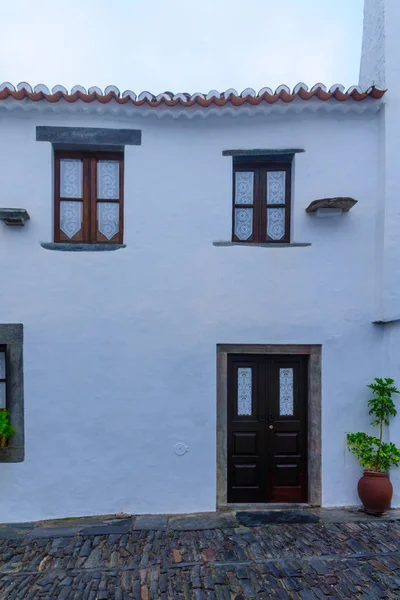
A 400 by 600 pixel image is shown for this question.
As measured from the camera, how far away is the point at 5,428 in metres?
4.63

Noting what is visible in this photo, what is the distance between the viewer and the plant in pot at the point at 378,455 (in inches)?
184

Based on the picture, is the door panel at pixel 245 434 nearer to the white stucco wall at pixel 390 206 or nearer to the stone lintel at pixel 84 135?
the white stucco wall at pixel 390 206

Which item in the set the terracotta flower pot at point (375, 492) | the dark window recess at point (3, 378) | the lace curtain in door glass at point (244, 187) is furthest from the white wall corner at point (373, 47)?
the dark window recess at point (3, 378)

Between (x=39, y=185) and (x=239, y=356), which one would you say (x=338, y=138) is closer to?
(x=239, y=356)

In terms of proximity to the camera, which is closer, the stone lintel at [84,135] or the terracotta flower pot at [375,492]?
the terracotta flower pot at [375,492]

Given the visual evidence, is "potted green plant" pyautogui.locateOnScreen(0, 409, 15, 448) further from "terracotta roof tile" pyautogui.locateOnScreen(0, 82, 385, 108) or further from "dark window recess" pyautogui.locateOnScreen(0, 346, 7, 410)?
"terracotta roof tile" pyautogui.locateOnScreen(0, 82, 385, 108)

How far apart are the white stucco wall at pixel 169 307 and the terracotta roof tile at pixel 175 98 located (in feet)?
0.93

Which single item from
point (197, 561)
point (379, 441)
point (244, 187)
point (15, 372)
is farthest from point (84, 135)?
point (379, 441)

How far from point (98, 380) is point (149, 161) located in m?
2.90

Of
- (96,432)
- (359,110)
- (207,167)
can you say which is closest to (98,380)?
(96,432)

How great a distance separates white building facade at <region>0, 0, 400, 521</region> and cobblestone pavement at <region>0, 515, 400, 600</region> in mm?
517

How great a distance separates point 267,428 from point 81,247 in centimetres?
341

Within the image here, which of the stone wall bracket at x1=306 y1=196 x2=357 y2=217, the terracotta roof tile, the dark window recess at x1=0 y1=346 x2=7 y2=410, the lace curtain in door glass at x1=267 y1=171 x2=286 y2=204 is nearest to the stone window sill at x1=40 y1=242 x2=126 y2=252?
the dark window recess at x1=0 y1=346 x2=7 y2=410

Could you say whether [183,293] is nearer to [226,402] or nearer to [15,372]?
[226,402]
